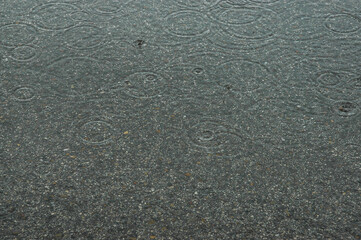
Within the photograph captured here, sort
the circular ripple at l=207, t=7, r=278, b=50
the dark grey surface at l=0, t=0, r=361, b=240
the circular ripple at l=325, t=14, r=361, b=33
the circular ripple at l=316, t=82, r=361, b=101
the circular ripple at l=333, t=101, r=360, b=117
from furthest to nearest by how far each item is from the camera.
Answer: the circular ripple at l=325, t=14, r=361, b=33, the circular ripple at l=207, t=7, r=278, b=50, the circular ripple at l=316, t=82, r=361, b=101, the circular ripple at l=333, t=101, r=360, b=117, the dark grey surface at l=0, t=0, r=361, b=240

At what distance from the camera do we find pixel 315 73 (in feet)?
9.36

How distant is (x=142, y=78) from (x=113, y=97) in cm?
24

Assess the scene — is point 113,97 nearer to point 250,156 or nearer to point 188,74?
point 188,74

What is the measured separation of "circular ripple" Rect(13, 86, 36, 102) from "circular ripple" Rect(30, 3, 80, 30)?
2.25ft

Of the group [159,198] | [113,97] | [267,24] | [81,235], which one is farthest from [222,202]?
[267,24]

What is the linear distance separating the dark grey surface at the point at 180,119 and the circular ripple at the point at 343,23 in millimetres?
14

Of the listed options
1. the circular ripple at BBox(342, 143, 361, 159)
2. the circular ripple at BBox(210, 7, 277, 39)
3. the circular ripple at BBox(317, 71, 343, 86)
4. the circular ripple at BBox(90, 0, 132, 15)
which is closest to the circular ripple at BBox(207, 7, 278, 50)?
the circular ripple at BBox(210, 7, 277, 39)

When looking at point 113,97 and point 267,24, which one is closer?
point 113,97

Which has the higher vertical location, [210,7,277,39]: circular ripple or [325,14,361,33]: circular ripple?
[325,14,361,33]: circular ripple

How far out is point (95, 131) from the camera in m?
2.46

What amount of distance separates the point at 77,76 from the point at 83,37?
0.45 metres

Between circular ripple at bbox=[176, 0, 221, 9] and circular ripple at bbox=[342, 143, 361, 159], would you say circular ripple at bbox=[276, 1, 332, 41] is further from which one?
circular ripple at bbox=[342, 143, 361, 159]

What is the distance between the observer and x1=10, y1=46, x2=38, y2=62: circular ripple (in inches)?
117

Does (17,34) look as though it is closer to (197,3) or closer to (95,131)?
(95,131)
